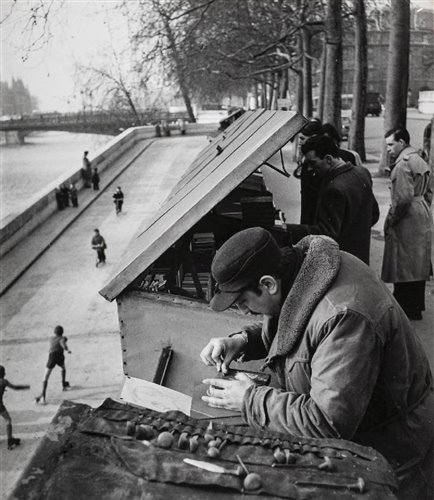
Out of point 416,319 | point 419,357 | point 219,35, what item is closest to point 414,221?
point 416,319

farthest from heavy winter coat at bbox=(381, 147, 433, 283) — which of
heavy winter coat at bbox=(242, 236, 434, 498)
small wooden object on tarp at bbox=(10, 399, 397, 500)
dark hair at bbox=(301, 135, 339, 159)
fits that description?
small wooden object on tarp at bbox=(10, 399, 397, 500)

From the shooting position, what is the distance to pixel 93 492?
5.39ft

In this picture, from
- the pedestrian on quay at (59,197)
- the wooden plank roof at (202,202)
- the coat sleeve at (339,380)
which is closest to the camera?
the coat sleeve at (339,380)

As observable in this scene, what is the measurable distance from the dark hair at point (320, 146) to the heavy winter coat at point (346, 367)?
9.08ft

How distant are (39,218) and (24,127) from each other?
51988mm

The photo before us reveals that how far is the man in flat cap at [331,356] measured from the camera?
2189 millimetres

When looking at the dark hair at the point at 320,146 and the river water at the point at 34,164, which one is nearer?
the dark hair at the point at 320,146

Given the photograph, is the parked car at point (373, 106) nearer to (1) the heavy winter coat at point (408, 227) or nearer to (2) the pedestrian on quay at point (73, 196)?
(2) the pedestrian on quay at point (73, 196)

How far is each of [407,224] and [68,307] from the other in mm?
9163

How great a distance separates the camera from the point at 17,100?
11131 cm

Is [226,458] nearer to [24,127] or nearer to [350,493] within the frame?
[350,493]

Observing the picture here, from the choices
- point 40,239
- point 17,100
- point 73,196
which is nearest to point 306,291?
point 40,239

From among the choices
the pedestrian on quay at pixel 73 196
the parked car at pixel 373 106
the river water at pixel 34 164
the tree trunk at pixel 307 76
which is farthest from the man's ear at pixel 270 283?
the parked car at pixel 373 106

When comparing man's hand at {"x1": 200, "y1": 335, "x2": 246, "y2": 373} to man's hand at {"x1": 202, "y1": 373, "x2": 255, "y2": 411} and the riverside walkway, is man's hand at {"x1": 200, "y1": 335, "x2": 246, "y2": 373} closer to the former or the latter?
man's hand at {"x1": 202, "y1": 373, "x2": 255, "y2": 411}
